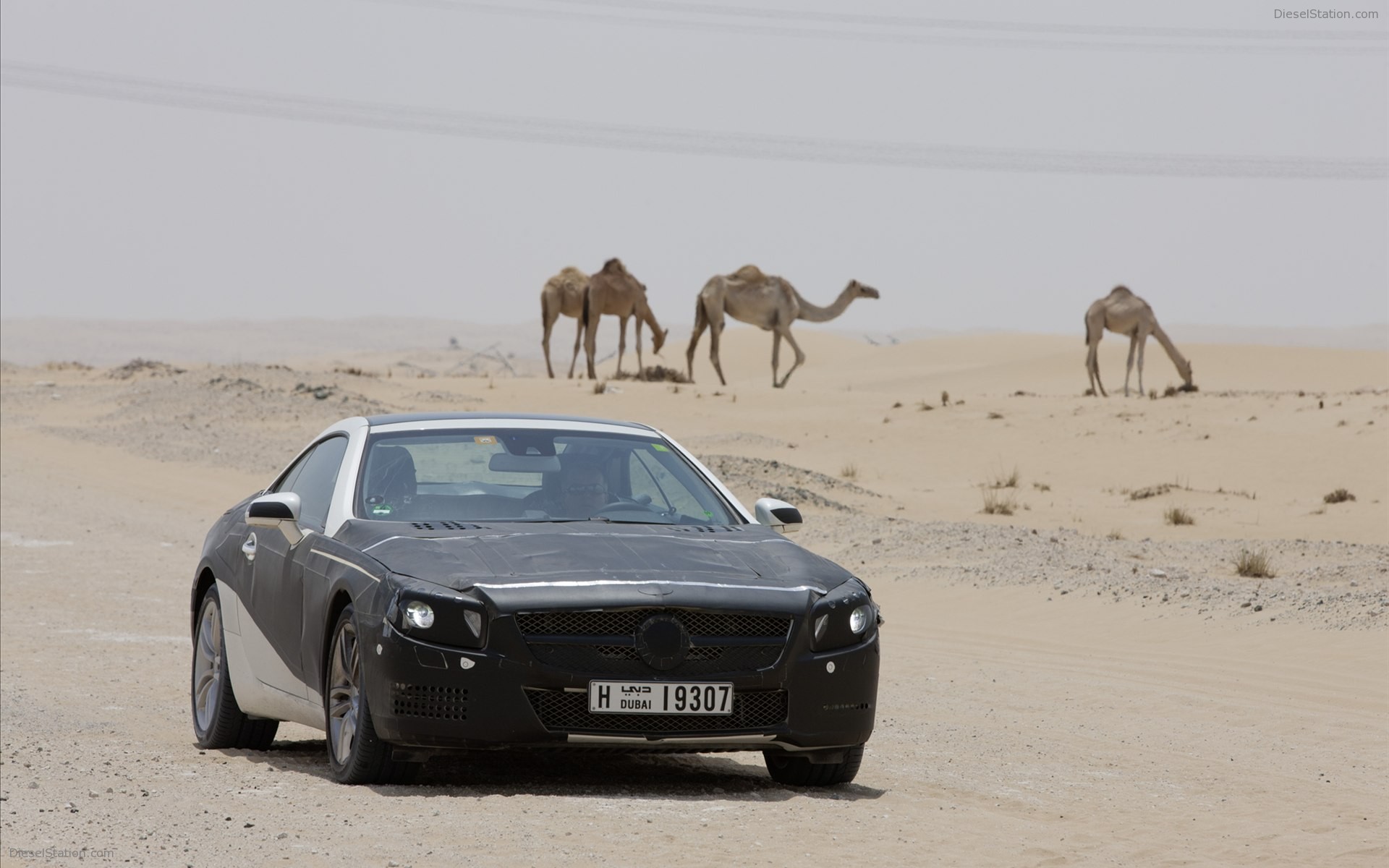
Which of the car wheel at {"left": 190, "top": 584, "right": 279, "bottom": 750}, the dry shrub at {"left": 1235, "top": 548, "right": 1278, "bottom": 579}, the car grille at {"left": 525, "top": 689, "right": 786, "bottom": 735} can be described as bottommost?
the dry shrub at {"left": 1235, "top": 548, "right": 1278, "bottom": 579}

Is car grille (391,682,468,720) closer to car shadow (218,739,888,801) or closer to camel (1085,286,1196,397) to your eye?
car shadow (218,739,888,801)

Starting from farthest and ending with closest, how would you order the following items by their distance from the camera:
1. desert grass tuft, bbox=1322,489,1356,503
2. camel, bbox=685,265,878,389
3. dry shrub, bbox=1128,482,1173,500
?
camel, bbox=685,265,878,389
dry shrub, bbox=1128,482,1173,500
desert grass tuft, bbox=1322,489,1356,503

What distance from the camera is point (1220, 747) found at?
33.1 feet

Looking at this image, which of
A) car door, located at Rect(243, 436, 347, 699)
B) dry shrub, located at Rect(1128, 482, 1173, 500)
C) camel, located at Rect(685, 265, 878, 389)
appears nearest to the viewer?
car door, located at Rect(243, 436, 347, 699)

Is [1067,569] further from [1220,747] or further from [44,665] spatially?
[44,665]

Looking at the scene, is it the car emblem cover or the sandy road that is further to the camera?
the car emblem cover

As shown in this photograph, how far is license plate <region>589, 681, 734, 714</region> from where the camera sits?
694 centimetres

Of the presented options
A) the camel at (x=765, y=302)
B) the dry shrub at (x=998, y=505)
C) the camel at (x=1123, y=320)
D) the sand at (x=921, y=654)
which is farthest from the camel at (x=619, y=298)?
the dry shrub at (x=998, y=505)

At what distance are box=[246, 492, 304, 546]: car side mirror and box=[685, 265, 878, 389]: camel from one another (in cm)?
3830

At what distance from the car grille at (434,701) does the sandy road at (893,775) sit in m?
0.32

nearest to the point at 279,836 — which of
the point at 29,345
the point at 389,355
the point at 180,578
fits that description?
the point at 180,578

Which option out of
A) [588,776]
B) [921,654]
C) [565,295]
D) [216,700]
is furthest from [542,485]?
[565,295]

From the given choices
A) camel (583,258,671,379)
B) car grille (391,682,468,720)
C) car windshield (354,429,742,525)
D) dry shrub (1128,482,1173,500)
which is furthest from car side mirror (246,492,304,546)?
camel (583,258,671,379)

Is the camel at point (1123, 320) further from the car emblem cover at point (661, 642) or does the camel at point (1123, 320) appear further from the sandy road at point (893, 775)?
the car emblem cover at point (661, 642)
